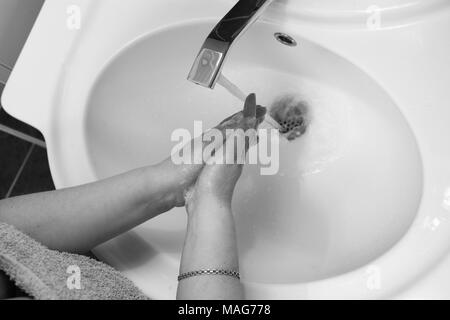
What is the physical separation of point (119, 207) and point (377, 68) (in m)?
0.38

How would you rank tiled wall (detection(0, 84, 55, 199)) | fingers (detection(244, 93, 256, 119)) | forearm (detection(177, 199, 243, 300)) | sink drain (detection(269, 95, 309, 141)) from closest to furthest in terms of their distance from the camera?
forearm (detection(177, 199, 243, 300)) → fingers (detection(244, 93, 256, 119)) → sink drain (detection(269, 95, 309, 141)) → tiled wall (detection(0, 84, 55, 199))

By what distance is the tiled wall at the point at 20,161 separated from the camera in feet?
3.48

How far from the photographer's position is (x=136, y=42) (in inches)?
25.1

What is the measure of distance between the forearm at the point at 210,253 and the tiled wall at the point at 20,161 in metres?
0.64

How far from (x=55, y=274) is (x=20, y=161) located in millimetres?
Result: 676

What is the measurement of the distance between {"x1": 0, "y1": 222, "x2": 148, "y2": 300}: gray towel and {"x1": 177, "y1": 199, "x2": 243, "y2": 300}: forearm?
0.07 m

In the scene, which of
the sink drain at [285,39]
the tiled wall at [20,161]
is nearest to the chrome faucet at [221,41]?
the sink drain at [285,39]

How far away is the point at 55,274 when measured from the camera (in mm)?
491

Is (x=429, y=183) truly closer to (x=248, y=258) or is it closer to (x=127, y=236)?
(x=248, y=258)

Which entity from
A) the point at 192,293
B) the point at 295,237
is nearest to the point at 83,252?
the point at 192,293

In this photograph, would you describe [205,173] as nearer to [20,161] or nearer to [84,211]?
[84,211]

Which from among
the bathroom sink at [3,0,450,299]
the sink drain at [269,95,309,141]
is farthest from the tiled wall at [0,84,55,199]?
the sink drain at [269,95,309,141]

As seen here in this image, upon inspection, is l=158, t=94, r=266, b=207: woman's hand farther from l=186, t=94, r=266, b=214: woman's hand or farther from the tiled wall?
the tiled wall

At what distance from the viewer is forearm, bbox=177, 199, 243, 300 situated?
0.47m
